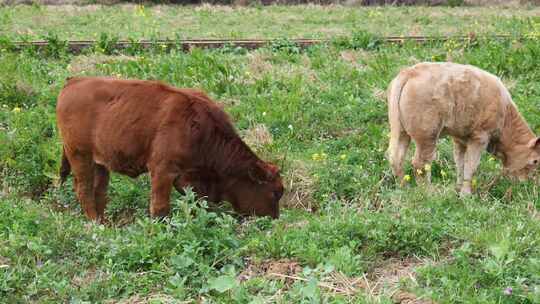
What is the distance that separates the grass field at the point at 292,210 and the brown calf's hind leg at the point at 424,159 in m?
0.30

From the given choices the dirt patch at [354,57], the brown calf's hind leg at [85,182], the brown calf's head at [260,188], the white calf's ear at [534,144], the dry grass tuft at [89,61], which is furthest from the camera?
the dirt patch at [354,57]

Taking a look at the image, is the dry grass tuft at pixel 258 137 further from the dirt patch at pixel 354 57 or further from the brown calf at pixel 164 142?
the dirt patch at pixel 354 57

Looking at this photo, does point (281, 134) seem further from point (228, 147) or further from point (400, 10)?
point (400, 10)

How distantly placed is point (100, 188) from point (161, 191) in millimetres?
1305

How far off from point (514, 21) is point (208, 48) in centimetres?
861

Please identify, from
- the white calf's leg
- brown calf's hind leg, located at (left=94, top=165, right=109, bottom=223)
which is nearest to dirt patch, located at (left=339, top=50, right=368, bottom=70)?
the white calf's leg

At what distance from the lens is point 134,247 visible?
22.7 ft

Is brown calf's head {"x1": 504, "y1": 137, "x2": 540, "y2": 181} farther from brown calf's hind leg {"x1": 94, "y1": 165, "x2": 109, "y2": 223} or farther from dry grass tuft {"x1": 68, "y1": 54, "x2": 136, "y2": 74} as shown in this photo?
dry grass tuft {"x1": 68, "y1": 54, "x2": 136, "y2": 74}

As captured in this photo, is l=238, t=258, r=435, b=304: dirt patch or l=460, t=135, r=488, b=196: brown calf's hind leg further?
l=460, t=135, r=488, b=196: brown calf's hind leg

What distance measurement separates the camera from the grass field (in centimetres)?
640

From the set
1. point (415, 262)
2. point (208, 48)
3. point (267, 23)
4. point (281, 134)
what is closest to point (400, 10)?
point (267, 23)

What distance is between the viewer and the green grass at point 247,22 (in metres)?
18.9

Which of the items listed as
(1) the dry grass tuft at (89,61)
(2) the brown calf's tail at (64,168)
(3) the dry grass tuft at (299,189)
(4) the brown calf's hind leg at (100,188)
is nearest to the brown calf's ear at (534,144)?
(3) the dry grass tuft at (299,189)

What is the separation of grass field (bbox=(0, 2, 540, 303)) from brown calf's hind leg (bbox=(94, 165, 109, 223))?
256mm
